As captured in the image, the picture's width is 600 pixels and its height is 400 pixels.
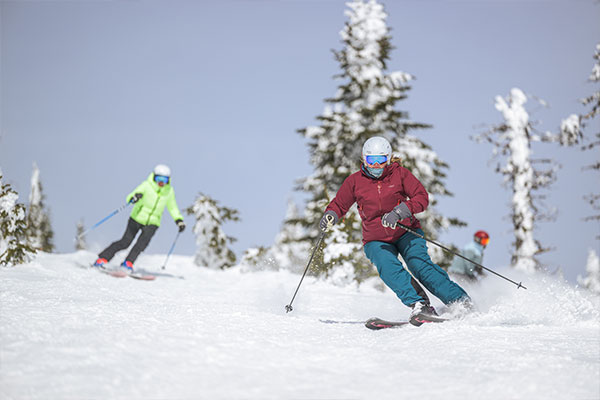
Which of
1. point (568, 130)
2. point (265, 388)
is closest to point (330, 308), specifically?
point (265, 388)

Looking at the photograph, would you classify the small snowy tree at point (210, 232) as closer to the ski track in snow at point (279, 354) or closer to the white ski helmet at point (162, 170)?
the white ski helmet at point (162, 170)

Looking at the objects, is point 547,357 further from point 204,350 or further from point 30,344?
point 30,344

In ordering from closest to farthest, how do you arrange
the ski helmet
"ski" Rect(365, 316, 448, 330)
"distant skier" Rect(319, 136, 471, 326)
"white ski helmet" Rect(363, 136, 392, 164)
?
"ski" Rect(365, 316, 448, 330), "distant skier" Rect(319, 136, 471, 326), "white ski helmet" Rect(363, 136, 392, 164), the ski helmet

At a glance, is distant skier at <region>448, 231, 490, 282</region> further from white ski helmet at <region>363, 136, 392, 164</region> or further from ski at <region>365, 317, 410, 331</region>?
ski at <region>365, 317, 410, 331</region>

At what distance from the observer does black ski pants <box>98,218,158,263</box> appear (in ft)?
31.0

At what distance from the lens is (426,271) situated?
15.9 ft

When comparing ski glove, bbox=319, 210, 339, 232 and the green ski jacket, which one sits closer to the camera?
ski glove, bbox=319, 210, 339, 232

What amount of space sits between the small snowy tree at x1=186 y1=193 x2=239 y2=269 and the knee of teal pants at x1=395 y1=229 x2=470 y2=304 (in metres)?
15.2

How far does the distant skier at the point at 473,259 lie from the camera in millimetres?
9367

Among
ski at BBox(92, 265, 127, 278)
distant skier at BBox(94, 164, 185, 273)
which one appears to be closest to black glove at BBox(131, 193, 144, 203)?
distant skier at BBox(94, 164, 185, 273)

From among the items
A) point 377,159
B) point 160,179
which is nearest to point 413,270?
point 377,159

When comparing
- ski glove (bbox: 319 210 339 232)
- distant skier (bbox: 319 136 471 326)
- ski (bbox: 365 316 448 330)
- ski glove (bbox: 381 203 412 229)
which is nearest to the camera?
ski (bbox: 365 316 448 330)

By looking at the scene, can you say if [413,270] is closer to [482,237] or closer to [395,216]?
[395,216]

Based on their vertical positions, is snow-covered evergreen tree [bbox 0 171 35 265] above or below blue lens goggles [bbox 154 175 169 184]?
below
